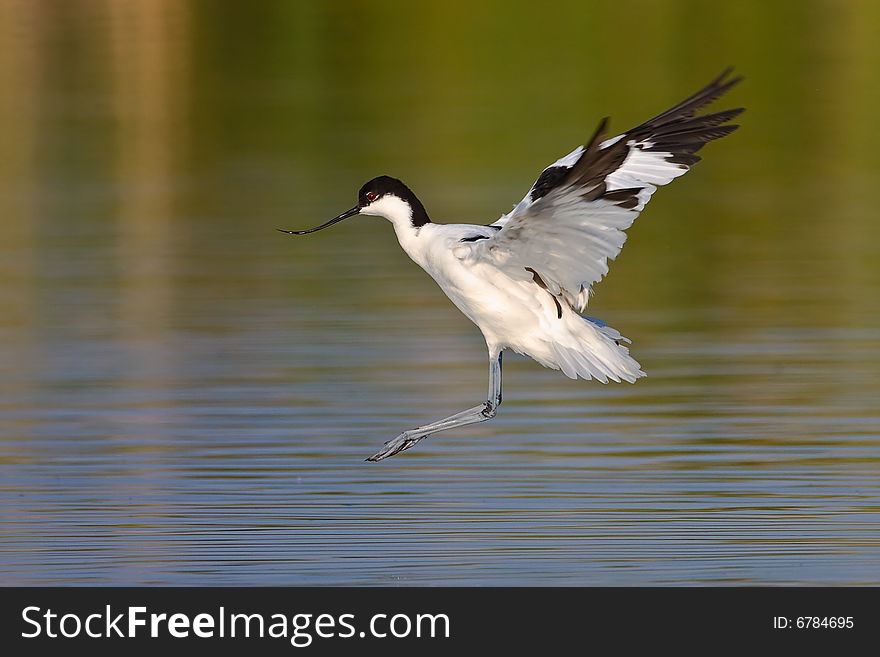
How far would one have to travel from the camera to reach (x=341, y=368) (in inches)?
545

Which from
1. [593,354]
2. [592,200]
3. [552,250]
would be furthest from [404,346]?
[592,200]

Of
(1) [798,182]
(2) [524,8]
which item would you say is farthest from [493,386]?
(2) [524,8]

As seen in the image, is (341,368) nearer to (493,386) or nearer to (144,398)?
(144,398)

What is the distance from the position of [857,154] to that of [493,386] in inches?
508

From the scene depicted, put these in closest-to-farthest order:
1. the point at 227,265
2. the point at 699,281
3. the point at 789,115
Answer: the point at 699,281 < the point at 227,265 < the point at 789,115

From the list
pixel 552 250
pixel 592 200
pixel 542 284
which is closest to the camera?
pixel 592 200

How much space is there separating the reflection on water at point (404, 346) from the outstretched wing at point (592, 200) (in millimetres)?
1212

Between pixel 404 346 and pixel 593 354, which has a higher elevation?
pixel 404 346

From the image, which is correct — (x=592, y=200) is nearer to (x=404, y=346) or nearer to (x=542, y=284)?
(x=542, y=284)

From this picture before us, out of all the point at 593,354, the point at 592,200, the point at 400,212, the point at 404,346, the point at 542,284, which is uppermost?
the point at 404,346

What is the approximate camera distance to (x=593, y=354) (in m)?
10.5

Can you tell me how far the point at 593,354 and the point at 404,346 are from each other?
408cm

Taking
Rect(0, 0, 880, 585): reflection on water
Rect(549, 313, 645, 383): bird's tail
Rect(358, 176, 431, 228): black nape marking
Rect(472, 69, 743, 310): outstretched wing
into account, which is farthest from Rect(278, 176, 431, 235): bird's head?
Rect(0, 0, 880, 585): reflection on water

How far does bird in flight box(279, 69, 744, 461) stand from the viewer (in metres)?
9.73
